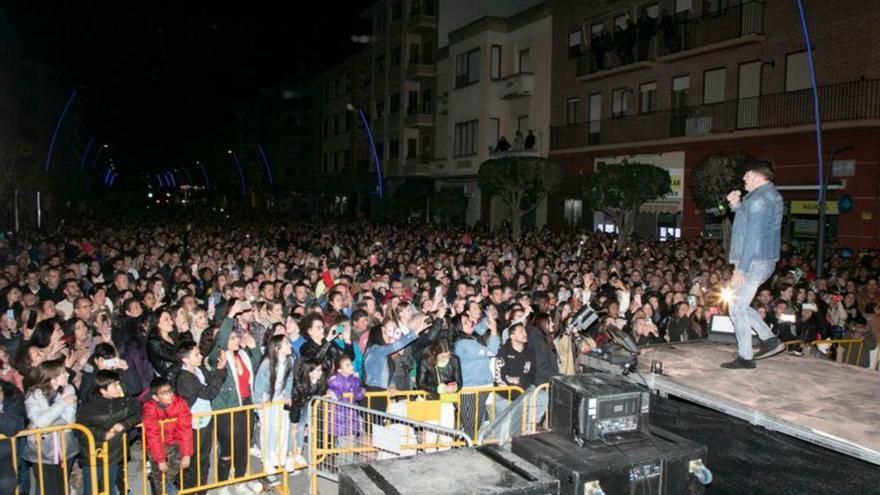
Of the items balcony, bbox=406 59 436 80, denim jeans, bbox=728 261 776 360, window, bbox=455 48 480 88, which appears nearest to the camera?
denim jeans, bbox=728 261 776 360

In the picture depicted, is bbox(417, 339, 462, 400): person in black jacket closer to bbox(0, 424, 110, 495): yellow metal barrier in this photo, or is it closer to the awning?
bbox(0, 424, 110, 495): yellow metal barrier

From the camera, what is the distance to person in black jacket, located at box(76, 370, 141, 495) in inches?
245

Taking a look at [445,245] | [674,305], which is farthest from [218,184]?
[674,305]

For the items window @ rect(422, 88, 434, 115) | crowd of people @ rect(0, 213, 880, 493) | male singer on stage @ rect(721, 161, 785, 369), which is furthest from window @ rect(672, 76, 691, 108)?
male singer on stage @ rect(721, 161, 785, 369)

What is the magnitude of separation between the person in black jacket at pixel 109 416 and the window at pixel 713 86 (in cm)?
2339

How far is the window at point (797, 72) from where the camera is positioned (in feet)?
71.6

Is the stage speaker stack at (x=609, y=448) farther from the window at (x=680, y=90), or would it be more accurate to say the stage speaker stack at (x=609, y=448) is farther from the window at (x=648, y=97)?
the window at (x=648, y=97)

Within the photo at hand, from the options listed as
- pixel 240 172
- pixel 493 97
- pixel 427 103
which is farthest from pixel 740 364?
pixel 240 172

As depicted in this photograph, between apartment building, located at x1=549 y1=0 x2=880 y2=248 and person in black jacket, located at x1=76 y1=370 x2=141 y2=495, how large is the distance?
731 inches

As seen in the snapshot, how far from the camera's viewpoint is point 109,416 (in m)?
6.25

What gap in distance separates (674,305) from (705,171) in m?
9.22

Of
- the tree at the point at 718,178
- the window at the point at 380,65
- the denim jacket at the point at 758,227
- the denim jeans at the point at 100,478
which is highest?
the window at the point at 380,65

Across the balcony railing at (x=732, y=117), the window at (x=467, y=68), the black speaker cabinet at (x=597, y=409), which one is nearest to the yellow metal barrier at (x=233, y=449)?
the black speaker cabinet at (x=597, y=409)

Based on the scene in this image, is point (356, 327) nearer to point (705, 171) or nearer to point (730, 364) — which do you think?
point (730, 364)
